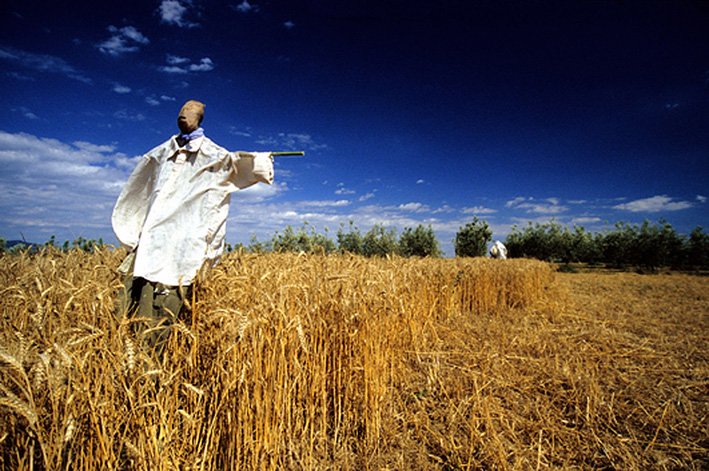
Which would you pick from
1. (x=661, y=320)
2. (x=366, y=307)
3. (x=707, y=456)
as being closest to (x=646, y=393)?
(x=707, y=456)

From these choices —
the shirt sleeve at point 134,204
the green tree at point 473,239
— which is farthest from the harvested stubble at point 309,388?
the green tree at point 473,239

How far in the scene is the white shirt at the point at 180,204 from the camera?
2203 millimetres

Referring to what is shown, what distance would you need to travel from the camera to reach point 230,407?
5.15 ft

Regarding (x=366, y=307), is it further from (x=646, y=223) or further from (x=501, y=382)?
(x=646, y=223)

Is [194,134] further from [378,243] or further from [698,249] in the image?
[698,249]

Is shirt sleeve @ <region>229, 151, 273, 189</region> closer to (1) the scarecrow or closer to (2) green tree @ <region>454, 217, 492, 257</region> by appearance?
(1) the scarecrow

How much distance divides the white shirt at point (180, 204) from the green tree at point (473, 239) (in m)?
21.8

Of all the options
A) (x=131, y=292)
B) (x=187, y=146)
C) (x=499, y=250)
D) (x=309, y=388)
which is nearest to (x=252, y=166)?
(x=187, y=146)

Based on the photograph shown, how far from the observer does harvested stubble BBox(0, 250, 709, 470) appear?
1.12m

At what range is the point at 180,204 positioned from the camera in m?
2.31

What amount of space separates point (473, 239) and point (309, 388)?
2308 cm

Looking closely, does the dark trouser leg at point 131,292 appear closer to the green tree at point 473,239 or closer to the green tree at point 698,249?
the green tree at point 473,239

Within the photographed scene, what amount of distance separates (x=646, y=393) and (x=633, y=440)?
1218 millimetres

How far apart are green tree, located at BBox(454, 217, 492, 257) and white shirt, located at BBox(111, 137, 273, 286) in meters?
21.8
